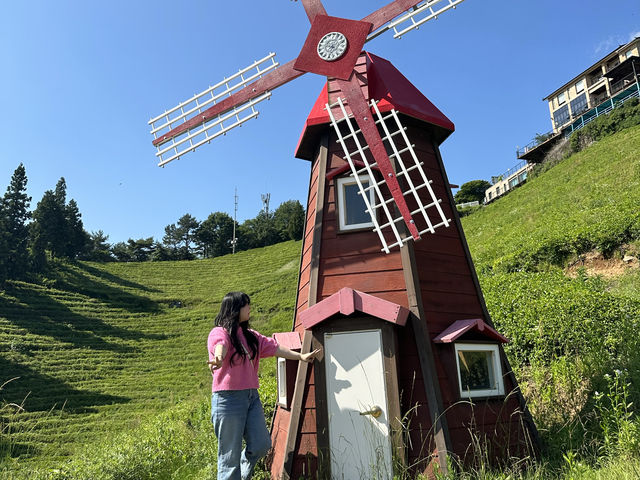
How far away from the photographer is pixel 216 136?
638cm

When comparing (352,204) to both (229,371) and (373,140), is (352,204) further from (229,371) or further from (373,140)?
(229,371)

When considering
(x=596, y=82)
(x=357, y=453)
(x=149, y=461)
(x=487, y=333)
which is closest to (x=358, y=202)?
(x=487, y=333)

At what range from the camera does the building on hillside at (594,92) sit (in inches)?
1203

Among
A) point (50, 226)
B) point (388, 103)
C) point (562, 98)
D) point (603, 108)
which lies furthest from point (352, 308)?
point (562, 98)

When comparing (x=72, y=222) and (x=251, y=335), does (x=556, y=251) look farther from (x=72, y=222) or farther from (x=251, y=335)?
(x=72, y=222)

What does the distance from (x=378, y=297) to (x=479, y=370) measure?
4.44ft

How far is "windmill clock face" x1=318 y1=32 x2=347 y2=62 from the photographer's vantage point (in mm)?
5520

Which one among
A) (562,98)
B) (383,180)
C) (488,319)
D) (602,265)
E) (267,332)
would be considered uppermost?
(562,98)

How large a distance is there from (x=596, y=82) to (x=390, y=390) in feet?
145

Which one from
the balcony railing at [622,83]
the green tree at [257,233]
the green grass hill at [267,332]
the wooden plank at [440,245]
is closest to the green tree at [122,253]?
the green tree at [257,233]

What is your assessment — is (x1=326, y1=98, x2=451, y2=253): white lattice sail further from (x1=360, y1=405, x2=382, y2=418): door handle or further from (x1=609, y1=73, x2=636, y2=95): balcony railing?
(x1=609, y1=73, x2=636, y2=95): balcony railing

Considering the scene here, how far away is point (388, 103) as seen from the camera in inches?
212

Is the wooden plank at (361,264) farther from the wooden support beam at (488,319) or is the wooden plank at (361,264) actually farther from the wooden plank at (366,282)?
the wooden support beam at (488,319)

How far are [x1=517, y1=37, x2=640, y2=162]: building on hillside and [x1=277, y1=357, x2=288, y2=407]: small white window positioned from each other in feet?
93.3
